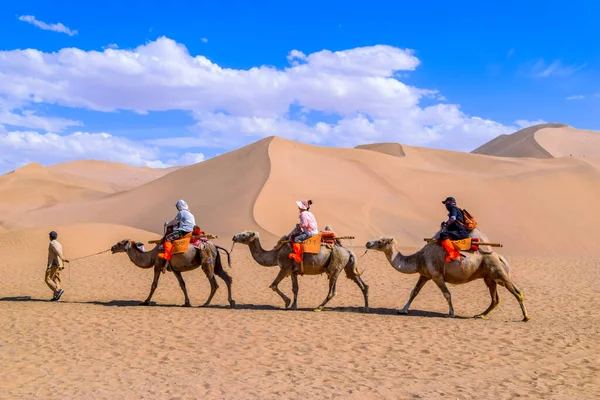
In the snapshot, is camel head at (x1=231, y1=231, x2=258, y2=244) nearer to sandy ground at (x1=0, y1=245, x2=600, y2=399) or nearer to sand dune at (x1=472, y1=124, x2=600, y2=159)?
sandy ground at (x1=0, y1=245, x2=600, y2=399)

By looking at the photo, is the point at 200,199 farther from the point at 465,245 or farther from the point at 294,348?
the point at 294,348

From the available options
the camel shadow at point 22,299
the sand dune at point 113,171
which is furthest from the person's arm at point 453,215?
the sand dune at point 113,171

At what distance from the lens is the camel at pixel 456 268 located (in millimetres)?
10945

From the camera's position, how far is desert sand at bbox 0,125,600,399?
272 inches

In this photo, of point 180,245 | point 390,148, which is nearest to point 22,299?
point 180,245

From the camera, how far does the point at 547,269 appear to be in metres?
19.5

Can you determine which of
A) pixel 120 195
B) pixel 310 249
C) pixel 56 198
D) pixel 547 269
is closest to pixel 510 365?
pixel 310 249

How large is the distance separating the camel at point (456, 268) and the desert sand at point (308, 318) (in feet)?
1.96

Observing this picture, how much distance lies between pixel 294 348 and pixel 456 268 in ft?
13.1

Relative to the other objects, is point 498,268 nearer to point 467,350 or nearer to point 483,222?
point 467,350

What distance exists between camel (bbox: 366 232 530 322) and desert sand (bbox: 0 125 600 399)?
60 cm

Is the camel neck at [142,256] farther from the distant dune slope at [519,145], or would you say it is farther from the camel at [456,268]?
the distant dune slope at [519,145]

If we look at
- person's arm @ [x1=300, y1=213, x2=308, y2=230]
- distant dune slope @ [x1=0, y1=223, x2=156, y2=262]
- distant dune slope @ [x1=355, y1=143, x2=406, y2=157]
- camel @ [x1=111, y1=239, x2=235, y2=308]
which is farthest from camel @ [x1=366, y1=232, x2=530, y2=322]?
distant dune slope @ [x1=355, y1=143, x2=406, y2=157]

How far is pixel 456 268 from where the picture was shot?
11.0m
